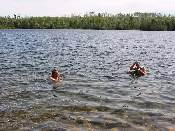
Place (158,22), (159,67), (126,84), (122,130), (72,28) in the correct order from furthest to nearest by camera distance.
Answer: (72,28) → (158,22) → (159,67) → (126,84) → (122,130)

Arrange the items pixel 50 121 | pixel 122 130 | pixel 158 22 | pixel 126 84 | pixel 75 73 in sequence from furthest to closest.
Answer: pixel 158 22
pixel 75 73
pixel 126 84
pixel 50 121
pixel 122 130

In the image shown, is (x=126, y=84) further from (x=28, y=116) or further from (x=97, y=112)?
(x=28, y=116)

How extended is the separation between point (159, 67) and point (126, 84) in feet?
37.7

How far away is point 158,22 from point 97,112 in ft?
418

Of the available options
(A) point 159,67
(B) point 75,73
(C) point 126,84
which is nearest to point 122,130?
(C) point 126,84

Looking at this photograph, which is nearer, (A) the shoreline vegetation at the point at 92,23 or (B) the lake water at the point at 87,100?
(B) the lake water at the point at 87,100

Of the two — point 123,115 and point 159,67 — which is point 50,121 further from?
point 159,67

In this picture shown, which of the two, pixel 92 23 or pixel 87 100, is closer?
pixel 87 100

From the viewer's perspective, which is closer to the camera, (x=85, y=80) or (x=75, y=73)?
(x=85, y=80)

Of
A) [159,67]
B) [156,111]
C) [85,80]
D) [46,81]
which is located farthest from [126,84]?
[159,67]

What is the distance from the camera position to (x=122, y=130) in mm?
16969

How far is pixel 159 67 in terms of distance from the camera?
39.6 meters

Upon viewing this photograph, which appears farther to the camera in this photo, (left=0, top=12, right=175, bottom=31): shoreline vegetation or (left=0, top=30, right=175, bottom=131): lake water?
(left=0, top=12, right=175, bottom=31): shoreline vegetation

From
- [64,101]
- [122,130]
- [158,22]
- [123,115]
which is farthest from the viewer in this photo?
[158,22]
